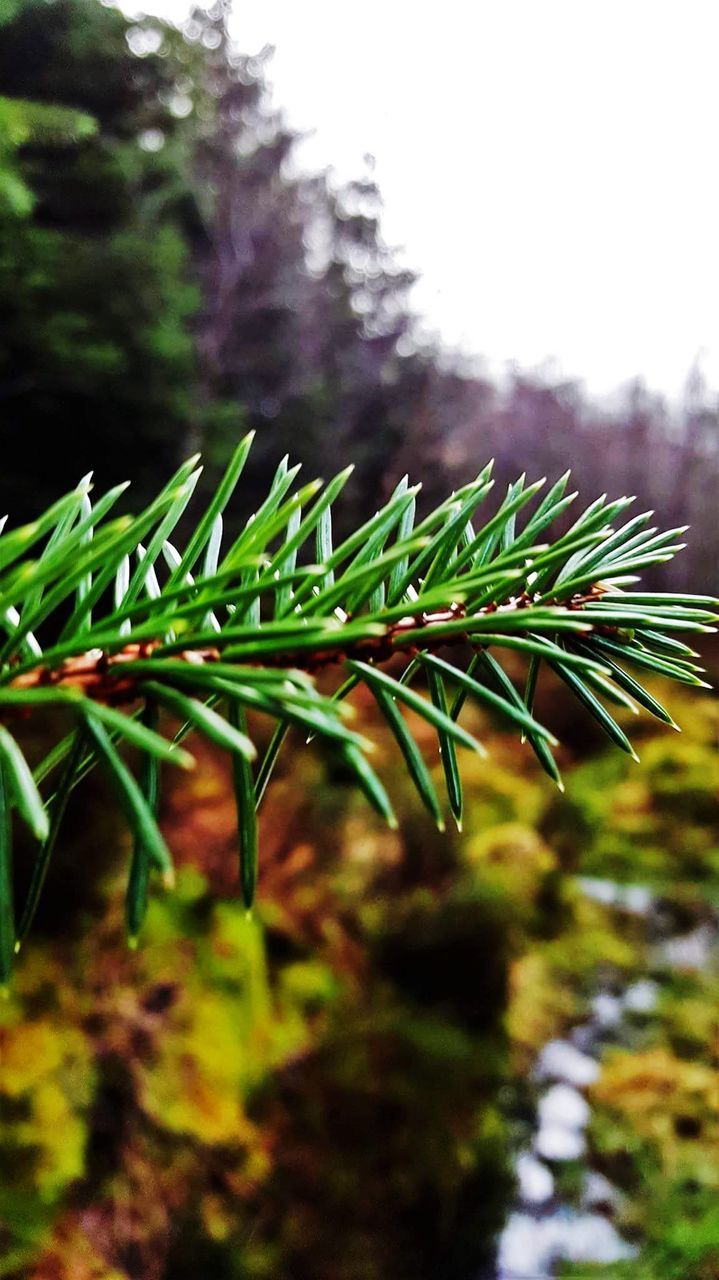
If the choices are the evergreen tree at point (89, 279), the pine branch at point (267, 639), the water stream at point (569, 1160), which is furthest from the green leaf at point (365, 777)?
the water stream at point (569, 1160)

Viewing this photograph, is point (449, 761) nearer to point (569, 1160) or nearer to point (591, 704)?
point (591, 704)

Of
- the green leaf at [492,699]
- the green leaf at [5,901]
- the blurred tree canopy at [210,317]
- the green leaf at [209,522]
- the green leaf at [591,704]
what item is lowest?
the green leaf at [5,901]

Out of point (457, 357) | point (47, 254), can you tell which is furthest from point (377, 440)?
point (47, 254)

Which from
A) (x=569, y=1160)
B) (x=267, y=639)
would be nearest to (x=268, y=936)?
(x=569, y=1160)

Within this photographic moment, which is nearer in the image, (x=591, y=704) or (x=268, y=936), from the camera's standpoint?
(x=591, y=704)

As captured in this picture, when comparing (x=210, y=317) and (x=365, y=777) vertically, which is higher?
(x=210, y=317)

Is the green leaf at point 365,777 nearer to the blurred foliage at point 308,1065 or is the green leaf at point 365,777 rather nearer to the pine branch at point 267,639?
the pine branch at point 267,639
